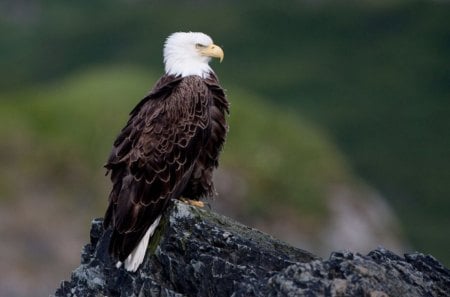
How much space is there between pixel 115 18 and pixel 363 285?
162m

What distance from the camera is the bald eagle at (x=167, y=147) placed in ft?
57.5

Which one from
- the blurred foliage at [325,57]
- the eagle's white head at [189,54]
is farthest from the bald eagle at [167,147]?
the blurred foliage at [325,57]

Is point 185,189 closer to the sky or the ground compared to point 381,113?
closer to the ground

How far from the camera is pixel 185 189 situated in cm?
1920

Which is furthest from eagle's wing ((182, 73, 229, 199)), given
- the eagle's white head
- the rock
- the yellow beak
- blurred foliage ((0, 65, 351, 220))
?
blurred foliage ((0, 65, 351, 220))

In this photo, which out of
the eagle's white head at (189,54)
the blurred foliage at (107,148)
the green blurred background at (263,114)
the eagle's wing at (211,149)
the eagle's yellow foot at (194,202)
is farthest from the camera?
the blurred foliage at (107,148)

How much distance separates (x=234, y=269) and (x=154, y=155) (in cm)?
305

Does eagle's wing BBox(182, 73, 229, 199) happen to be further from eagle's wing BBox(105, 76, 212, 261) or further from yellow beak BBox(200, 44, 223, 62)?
yellow beak BBox(200, 44, 223, 62)

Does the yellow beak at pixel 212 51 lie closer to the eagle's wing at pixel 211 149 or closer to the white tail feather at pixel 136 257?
the eagle's wing at pixel 211 149

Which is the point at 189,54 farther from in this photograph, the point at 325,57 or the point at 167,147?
the point at 325,57

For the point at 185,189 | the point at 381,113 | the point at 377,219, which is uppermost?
the point at 381,113

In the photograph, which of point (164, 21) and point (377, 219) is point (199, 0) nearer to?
point (164, 21)

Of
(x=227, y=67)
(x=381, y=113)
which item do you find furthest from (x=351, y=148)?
(x=227, y=67)

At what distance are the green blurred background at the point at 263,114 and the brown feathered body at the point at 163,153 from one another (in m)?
39.6
